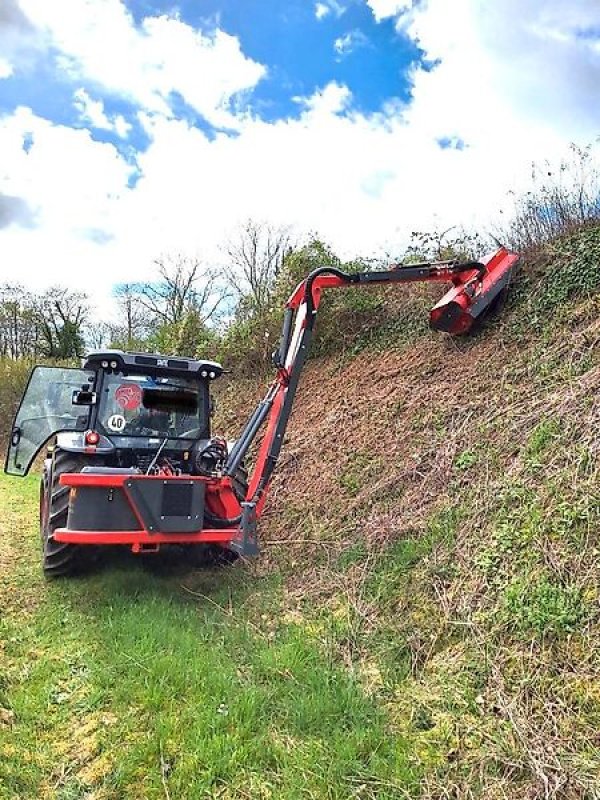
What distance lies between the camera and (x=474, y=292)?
23.5 ft

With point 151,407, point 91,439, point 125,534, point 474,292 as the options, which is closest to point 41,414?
point 151,407

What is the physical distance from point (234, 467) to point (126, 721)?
2.52 m

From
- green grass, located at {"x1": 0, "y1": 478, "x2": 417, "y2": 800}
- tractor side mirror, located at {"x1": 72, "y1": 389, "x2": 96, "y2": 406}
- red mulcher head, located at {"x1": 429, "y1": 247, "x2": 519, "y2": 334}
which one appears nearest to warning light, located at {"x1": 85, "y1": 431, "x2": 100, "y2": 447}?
tractor side mirror, located at {"x1": 72, "y1": 389, "x2": 96, "y2": 406}

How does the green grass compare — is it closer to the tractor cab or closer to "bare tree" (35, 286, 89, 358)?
the tractor cab

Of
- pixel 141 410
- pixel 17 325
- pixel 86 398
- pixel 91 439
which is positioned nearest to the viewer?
pixel 91 439

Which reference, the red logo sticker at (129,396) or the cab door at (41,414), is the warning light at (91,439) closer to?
the red logo sticker at (129,396)

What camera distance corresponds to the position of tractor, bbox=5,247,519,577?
5.18 meters

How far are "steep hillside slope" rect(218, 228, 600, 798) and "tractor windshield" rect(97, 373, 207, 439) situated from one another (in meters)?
1.46

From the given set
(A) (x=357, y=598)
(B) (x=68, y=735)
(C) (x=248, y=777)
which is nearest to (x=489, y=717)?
(C) (x=248, y=777)

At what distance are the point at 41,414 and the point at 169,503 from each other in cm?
291

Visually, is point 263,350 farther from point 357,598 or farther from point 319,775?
point 319,775

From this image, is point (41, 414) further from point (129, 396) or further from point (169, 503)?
point (169, 503)

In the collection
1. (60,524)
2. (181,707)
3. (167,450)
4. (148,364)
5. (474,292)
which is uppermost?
(474,292)

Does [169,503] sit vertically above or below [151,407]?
below
